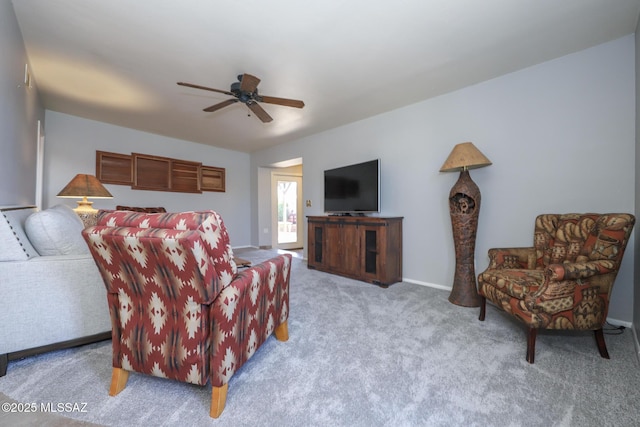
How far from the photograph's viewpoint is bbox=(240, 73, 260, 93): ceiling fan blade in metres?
2.21

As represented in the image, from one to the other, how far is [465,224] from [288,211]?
464 cm

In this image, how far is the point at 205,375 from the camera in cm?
116

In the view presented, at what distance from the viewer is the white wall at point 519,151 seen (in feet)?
7.00

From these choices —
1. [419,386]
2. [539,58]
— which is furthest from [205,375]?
[539,58]

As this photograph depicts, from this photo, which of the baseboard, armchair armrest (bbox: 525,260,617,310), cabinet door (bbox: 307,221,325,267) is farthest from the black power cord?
cabinet door (bbox: 307,221,325,267)

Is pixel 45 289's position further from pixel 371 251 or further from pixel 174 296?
pixel 371 251

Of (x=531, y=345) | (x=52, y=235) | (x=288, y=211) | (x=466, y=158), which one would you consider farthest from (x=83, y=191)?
(x=531, y=345)

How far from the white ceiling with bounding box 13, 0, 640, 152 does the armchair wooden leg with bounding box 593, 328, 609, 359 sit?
2155 millimetres

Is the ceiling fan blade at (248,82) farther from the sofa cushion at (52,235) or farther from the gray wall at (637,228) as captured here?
the gray wall at (637,228)

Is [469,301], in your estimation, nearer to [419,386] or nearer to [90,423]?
[419,386]

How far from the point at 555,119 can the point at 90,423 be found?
380 cm

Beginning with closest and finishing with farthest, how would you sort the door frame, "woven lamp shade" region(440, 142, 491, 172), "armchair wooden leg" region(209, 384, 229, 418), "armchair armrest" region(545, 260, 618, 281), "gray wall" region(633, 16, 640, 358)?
"armchair wooden leg" region(209, 384, 229, 418) < "armchair armrest" region(545, 260, 618, 281) < "gray wall" region(633, 16, 640, 358) < "woven lamp shade" region(440, 142, 491, 172) < the door frame

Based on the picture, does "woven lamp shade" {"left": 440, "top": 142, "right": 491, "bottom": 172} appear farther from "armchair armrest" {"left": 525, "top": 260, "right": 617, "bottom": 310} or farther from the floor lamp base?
"armchair armrest" {"left": 525, "top": 260, "right": 617, "bottom": 310}

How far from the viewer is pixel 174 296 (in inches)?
44.8
